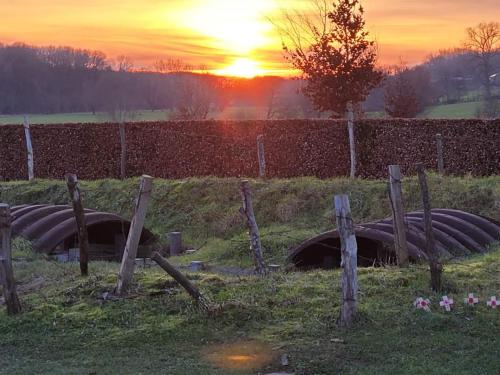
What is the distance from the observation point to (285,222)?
15359 mm

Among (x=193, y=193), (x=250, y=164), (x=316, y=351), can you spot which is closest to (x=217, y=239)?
(x=193, y=193)

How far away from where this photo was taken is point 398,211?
8672 mm

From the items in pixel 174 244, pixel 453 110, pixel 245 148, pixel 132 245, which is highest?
pixel 453 110

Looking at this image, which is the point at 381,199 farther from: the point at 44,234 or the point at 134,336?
the point at 134,336

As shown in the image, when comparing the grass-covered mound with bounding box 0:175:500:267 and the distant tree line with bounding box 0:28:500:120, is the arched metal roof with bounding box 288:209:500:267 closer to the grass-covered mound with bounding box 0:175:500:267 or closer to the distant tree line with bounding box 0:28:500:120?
the grass-covered mound with bounding box 0:175:500:267

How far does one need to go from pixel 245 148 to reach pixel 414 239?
11.2 meters

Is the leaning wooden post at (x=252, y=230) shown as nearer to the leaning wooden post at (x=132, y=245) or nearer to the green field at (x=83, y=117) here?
the leaning wooden post at (x=132, y=245)

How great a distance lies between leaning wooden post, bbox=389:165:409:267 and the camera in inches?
337

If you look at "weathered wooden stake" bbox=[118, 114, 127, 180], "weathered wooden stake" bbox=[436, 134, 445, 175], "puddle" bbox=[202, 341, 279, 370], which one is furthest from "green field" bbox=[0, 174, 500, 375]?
"weathered wooden stake" bbox=[118, 114, 127, 180]

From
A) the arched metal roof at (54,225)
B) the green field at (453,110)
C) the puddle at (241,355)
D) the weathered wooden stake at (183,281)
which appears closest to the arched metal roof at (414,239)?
the arched metal roof at (54,225)

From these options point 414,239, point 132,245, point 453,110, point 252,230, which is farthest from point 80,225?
point 453,110

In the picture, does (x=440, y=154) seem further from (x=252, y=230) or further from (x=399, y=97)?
(x=399, y=97)

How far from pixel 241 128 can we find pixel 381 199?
770 cm

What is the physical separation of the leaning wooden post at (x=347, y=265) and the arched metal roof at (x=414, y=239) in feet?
12.0
